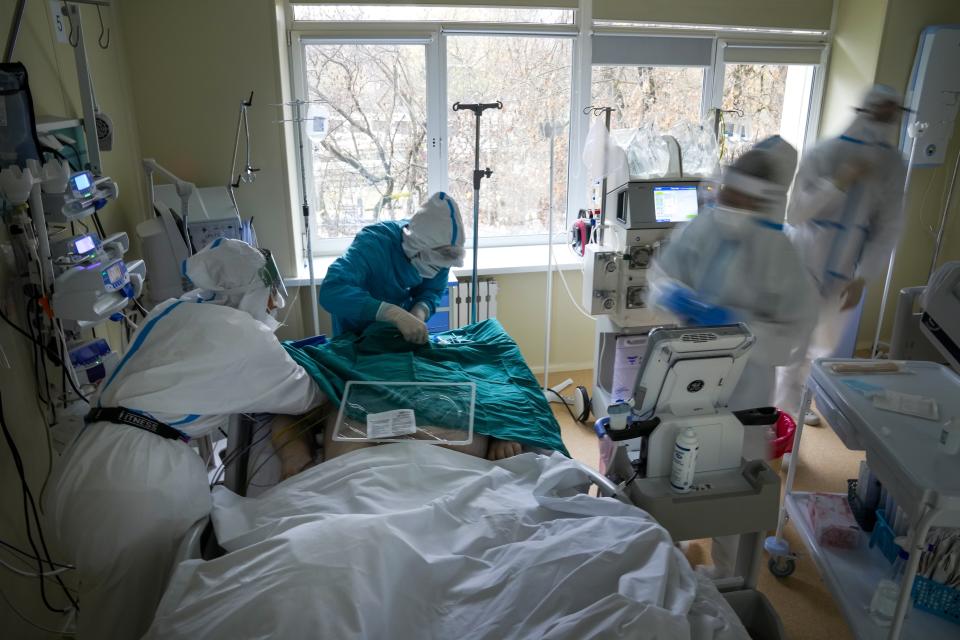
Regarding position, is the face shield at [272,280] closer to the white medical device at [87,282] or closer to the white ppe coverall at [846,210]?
the white medical device at [87,282]

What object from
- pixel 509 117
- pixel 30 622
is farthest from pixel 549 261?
pixel 30 622

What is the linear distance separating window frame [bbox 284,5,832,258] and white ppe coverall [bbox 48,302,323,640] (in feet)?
6.55

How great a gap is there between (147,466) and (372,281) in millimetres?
1360

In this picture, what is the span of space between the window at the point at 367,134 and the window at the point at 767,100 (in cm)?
184

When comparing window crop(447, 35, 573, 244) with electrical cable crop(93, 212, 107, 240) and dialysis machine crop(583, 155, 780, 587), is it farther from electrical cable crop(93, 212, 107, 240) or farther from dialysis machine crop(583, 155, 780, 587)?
dialysis machine crop(583, 155, 780, 587)

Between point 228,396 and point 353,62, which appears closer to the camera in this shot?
point 228,396

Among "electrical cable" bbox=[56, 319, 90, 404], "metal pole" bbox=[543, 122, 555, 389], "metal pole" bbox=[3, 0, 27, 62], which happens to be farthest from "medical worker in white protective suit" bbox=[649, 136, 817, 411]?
"metal pole" bbox=[3, 0, 27, 62]

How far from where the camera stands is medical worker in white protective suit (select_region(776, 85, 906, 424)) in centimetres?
234

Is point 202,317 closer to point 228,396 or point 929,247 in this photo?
point 228,396

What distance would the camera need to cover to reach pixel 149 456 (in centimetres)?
150

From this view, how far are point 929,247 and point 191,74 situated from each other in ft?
14.2

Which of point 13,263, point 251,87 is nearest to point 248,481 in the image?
point 13,263

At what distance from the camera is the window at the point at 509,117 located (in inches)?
Answer: 146

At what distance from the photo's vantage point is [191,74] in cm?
317
